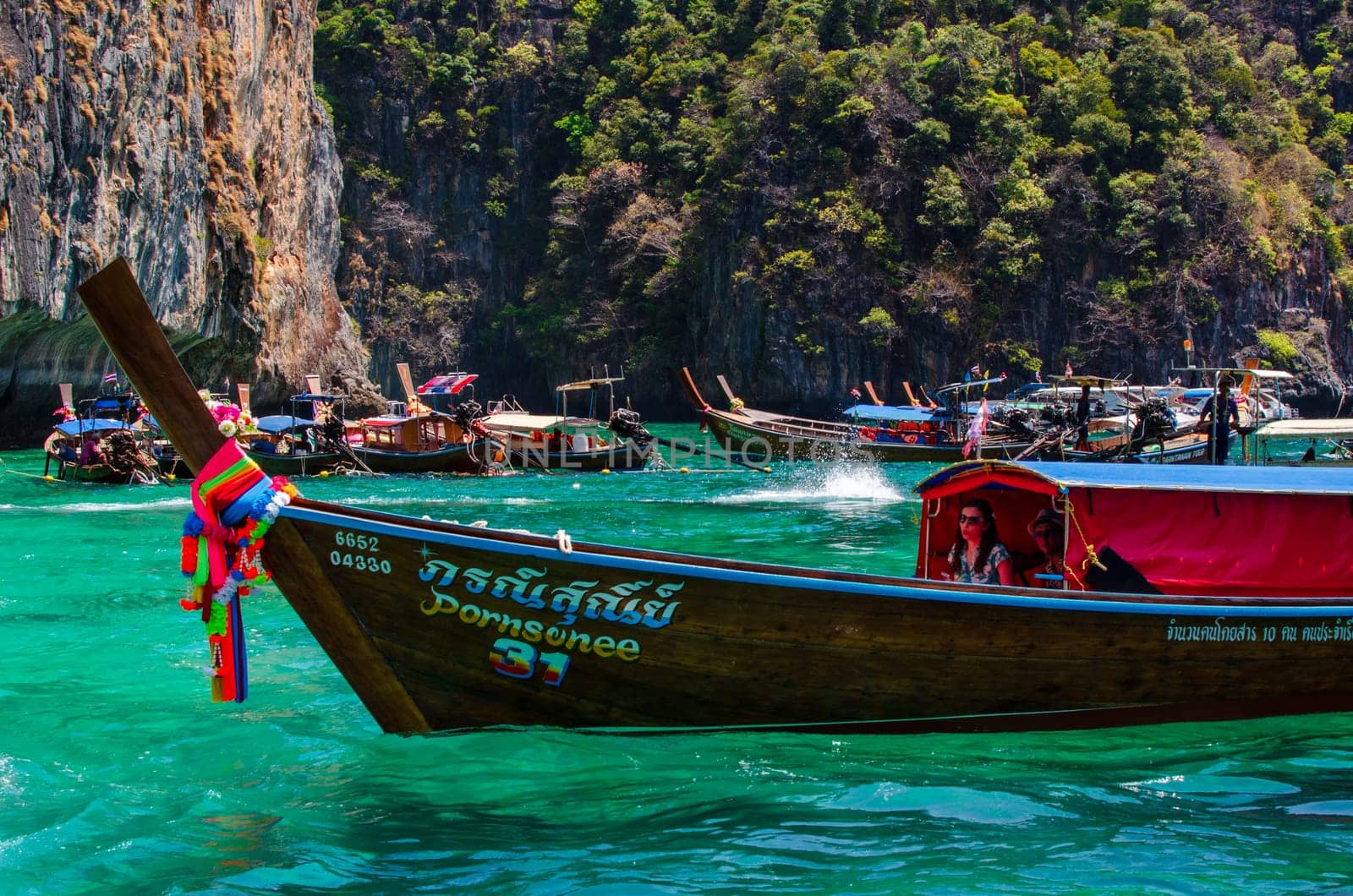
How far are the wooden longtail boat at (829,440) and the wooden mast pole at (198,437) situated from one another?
2471cm

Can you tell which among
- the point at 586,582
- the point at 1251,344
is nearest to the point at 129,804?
the point at 586,582

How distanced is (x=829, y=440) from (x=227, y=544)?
87.0 ft

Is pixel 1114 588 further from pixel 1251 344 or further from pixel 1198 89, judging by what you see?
pixel 1198 89

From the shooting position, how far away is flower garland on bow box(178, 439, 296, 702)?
6.52 m

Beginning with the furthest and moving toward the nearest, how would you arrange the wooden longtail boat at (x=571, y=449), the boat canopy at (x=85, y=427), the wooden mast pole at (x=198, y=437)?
1. the wooden longtail boat at (x=571, y=449)
2. the boat canopy at (x=85, y=427)
3. the wooden mast pole at (x=198, y=437)

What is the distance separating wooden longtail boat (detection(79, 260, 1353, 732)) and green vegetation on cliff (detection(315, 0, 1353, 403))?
42179mm

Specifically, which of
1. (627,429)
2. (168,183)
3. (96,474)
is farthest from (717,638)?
(168,183)

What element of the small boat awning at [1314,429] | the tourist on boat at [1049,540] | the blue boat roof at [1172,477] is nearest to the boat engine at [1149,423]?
the small boat awning at [1314,429]

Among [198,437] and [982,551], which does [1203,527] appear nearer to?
[982,551]

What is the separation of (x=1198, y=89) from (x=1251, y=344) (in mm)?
11155

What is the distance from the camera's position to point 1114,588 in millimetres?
8070

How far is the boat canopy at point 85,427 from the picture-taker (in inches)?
1006

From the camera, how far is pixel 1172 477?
8352 millimetres

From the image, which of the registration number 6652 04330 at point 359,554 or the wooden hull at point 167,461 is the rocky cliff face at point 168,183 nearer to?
the wooden hull at point 167,461
